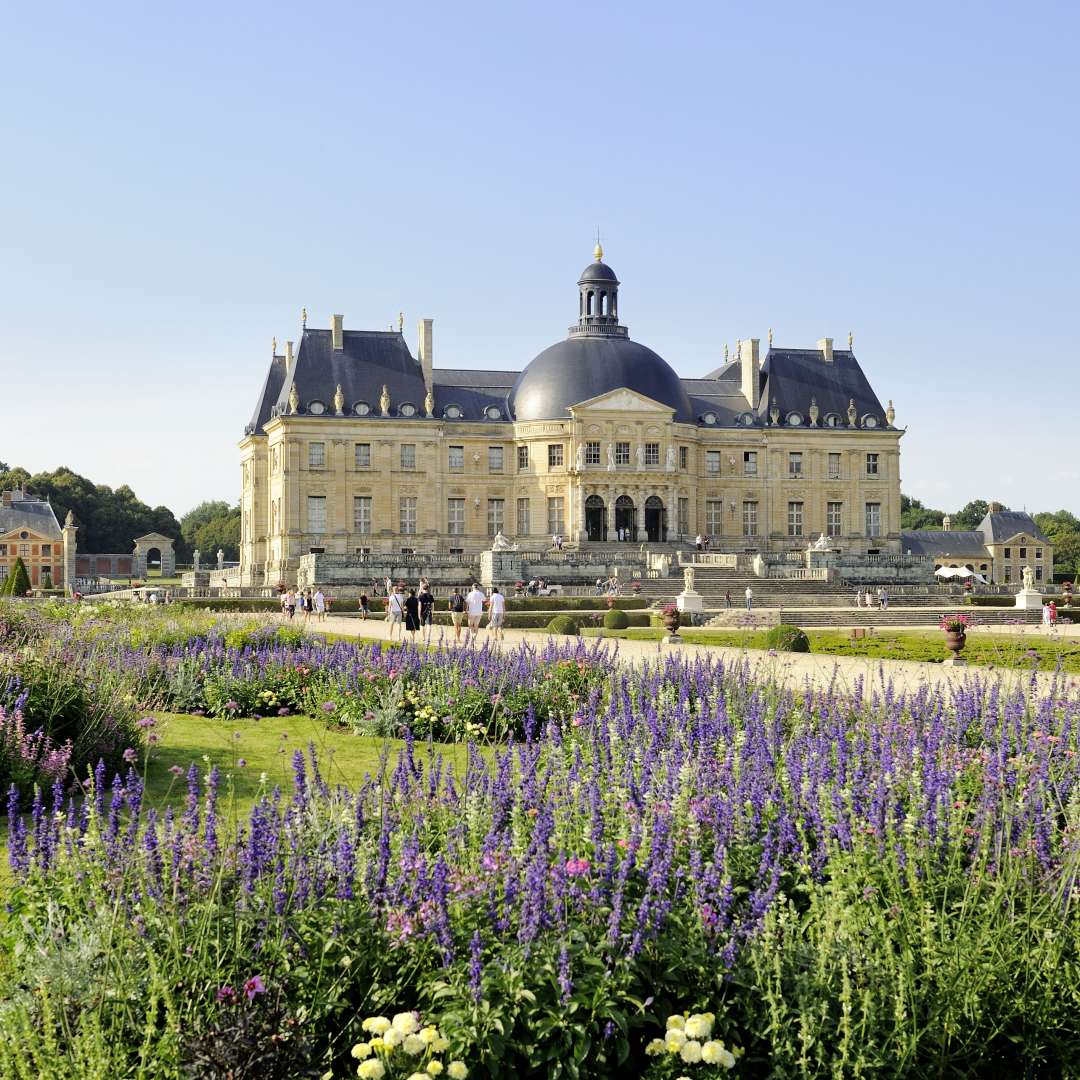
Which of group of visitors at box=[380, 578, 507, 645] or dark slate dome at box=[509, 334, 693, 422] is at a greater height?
dark slate dome at box=[509, 334, 693, 422]

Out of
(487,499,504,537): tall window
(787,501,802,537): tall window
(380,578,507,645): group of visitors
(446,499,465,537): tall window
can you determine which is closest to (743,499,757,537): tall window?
(787,501,802,537): tall window

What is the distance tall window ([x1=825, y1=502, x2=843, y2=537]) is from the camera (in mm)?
61906

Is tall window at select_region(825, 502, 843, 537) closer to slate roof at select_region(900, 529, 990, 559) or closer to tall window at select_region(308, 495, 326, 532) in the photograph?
slate roof at select_region(900, 529, 990, 559)

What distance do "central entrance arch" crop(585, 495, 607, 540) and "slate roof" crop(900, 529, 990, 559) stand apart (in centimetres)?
2590

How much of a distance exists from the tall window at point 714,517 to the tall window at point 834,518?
5.63m

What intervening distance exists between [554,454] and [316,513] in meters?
11.6

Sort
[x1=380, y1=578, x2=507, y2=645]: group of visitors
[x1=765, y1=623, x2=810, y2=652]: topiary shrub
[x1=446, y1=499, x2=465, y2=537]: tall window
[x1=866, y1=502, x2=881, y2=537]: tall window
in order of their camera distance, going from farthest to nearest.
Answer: [x1=866, y1=502, x2=881, y2=537]: tall window, [x1=446, y1=499, x2=465, y2=537]: tall window, [x1=380, y1=578, x2=507, y2=645]: group of visitors, [x1=765, y1=623, x2=810, y2=652]: topiary shrub

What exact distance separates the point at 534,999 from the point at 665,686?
7.16 meters

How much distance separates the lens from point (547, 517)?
58.2m

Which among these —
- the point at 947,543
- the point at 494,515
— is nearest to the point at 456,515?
the point at 494,515

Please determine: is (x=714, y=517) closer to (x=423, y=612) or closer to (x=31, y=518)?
(x=423, y=612)

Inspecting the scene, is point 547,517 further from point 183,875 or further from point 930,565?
point 183,875

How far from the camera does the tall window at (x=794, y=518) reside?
202 feet

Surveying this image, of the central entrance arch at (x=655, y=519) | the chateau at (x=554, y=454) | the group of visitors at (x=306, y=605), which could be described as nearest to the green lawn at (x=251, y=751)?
the group of visitors at (x=306, y=605)
